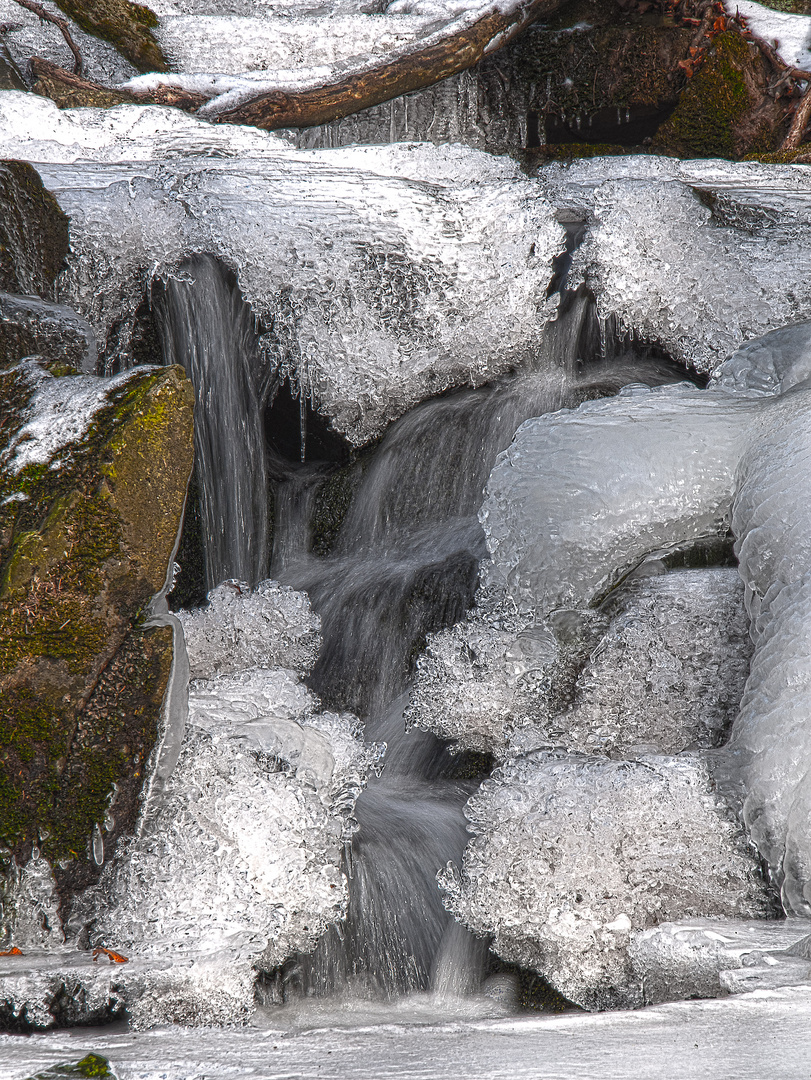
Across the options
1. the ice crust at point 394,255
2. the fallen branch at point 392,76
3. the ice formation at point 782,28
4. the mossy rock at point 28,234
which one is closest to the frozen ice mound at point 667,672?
the ice crust at point 394,255

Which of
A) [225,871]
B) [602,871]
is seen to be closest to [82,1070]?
[225,871]

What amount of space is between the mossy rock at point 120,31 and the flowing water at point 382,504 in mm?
2545

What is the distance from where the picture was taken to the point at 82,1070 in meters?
1.27

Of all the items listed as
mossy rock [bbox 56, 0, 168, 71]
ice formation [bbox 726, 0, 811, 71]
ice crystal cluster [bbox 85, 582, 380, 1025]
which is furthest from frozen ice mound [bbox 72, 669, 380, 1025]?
ice formation [bbox 726, 0, 811, 71]

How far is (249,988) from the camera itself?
1.67 meters

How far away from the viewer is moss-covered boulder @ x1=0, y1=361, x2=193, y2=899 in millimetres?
1619

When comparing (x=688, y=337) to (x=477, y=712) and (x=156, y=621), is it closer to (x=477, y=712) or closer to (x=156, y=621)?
(x=477, y=712)

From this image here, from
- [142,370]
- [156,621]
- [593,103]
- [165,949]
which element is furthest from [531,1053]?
[593,103]

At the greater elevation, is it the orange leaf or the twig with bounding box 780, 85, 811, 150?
the twig with bounding box 780, 85, 811, 150

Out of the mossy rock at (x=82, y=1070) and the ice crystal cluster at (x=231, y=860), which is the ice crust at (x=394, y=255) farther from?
the mossy rock at (x=82, y=1070)

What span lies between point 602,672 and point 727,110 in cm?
440

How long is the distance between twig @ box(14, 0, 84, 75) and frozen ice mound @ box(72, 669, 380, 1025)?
4183 mm

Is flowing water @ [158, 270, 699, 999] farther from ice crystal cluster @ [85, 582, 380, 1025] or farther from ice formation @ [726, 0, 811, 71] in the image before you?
ice formation @ [726, 0, 811, 71]

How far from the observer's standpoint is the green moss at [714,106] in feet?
16.8
